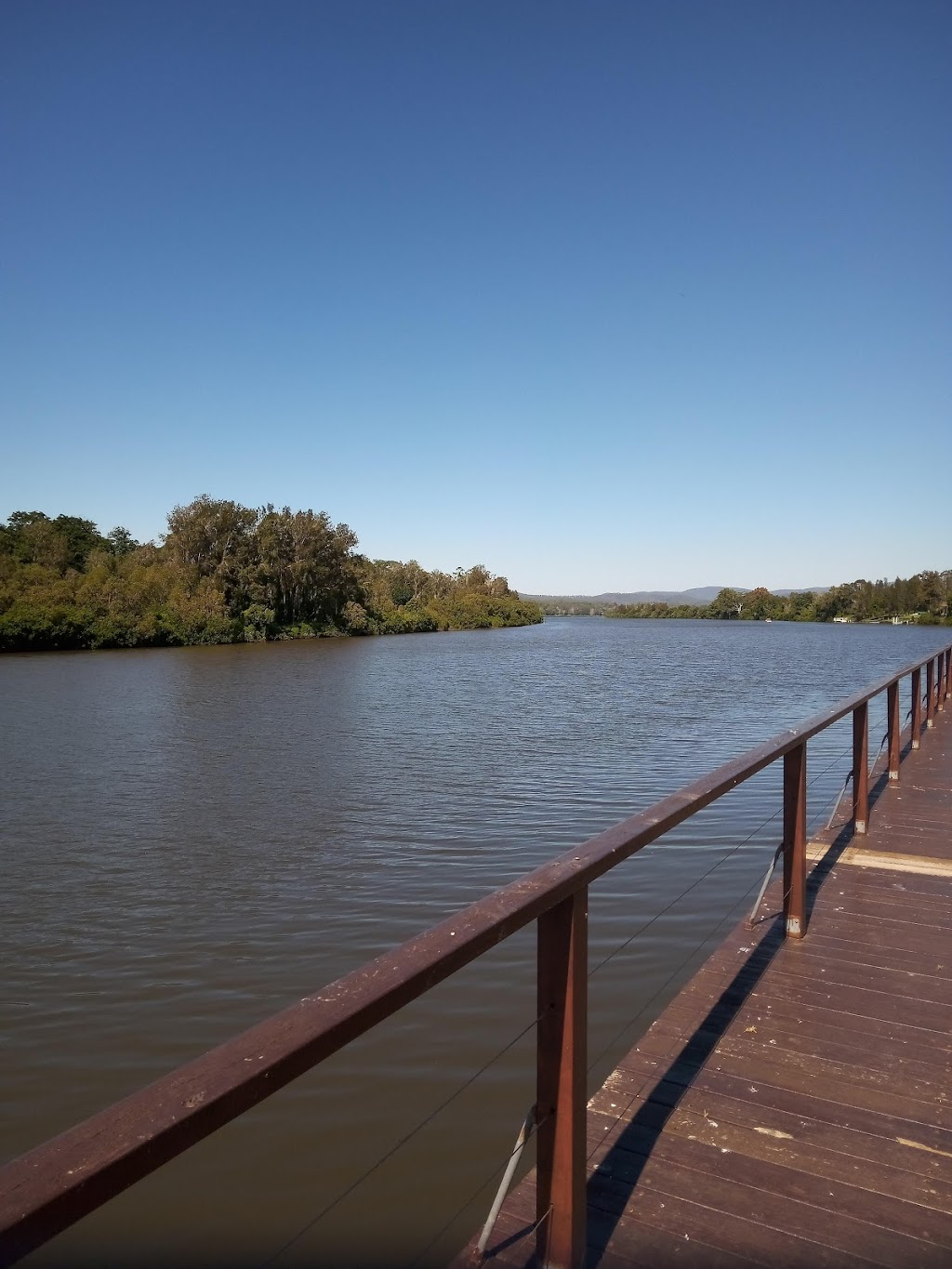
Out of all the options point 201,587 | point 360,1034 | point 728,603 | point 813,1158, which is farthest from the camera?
point 728,603

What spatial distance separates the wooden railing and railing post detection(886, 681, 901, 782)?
504 centimetres

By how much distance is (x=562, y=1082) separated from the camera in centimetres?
182

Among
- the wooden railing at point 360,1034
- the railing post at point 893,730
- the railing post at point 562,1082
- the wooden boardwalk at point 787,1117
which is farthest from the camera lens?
the railing post at point 893,730

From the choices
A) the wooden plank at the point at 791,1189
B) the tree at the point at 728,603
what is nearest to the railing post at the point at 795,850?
the wooden plank at the point at 791,1189

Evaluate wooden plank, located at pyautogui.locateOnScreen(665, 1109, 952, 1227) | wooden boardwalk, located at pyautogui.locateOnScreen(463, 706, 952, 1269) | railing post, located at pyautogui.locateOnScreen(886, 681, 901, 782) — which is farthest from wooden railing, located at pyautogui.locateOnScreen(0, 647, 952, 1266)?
railing post, located at pyautogui.locateOnScreen(886, 681, 901, 782)

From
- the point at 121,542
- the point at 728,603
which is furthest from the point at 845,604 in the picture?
the point at 121,542

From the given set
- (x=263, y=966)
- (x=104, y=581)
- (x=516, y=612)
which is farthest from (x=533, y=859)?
(x=516, y=612)

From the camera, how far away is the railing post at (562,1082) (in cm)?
180

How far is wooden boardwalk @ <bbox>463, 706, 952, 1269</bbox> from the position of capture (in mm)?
2033

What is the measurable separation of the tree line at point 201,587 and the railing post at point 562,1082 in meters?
42.4

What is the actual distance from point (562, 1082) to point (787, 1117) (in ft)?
3.58

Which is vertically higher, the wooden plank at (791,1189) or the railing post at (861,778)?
the railing post at (861,778)

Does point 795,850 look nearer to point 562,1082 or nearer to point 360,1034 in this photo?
point 562,1082

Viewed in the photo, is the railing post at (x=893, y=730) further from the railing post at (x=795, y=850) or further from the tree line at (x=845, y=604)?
the tree line at (x=845, y=604)
